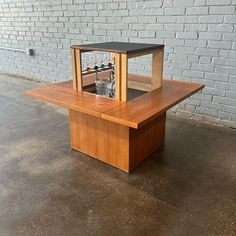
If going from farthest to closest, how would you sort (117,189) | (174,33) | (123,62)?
(174,33) → (117,189) → (123,62)

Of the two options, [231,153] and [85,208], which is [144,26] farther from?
[85,208]

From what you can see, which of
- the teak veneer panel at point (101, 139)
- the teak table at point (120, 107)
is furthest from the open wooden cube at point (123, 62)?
the teak veneer panel at point (101, 139)

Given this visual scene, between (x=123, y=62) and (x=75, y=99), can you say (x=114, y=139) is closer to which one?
(x=75, y=99)

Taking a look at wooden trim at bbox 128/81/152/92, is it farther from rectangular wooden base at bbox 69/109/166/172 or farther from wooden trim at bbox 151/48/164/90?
rectangular wooden base at bbox 69/109/166/172

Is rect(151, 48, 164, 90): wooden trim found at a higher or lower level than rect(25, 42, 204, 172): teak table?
higher

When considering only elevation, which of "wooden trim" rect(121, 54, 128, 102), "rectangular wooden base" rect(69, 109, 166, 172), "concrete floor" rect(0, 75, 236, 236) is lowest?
"concrete floor" rect(0, 75, 236, 236)

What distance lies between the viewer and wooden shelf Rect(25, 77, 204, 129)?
164 centimetres

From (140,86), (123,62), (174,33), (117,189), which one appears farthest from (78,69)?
(174,33)

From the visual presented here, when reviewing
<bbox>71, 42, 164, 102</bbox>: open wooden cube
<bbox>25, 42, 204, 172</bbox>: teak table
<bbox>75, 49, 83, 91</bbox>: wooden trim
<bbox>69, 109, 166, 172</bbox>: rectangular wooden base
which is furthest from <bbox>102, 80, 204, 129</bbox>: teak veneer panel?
<bbox>75, 49, 83, 91</bbox>: wooden trim

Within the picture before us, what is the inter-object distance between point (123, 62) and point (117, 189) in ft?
3.08

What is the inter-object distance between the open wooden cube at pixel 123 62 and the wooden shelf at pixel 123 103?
0.27 feet

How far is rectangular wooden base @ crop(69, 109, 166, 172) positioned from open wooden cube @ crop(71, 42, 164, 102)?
11.2 inches

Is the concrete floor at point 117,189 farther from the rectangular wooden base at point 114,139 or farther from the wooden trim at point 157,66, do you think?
the wooden trim at point 157,66

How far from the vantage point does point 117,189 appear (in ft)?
6.31
